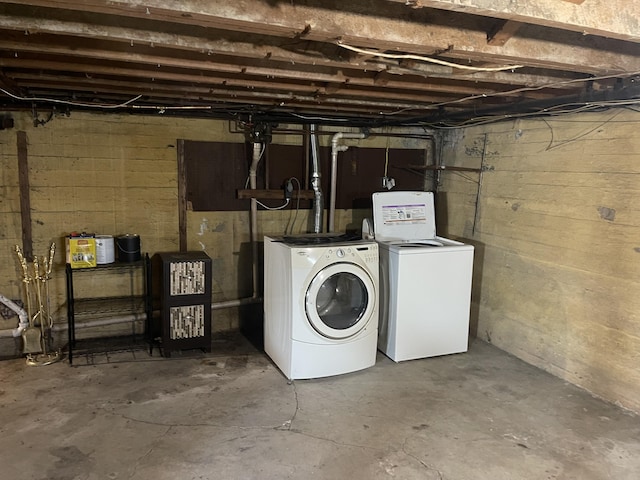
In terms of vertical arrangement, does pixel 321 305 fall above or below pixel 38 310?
above

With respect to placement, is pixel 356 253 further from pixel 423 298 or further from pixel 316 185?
pixel 316 185

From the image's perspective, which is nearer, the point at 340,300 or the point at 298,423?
the point at 298,423

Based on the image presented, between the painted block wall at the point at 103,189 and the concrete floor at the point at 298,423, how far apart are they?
2.87 ft

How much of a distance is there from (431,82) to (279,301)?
1762mm

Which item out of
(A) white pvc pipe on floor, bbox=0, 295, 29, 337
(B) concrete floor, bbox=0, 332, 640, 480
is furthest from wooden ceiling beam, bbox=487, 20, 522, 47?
(A) white pvc pipe on floor, bbox=0, 295, 29, 337

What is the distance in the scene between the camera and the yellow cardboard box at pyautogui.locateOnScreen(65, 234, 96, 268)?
135 inches

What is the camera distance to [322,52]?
82.5 inches

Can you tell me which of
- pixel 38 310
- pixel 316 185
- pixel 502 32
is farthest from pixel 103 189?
pixel 502 32

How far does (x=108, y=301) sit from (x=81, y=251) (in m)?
0.54

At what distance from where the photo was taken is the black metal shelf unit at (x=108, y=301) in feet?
11.4

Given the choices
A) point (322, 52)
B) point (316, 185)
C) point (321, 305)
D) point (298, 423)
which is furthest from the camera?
point (316, 185)

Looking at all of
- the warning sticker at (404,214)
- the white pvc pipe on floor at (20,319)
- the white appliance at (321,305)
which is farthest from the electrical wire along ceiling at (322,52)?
the white pvc pipe on floor at (20,319)

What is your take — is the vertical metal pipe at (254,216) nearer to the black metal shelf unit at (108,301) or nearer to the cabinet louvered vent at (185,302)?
the cabinet louvered vent at (185,302)

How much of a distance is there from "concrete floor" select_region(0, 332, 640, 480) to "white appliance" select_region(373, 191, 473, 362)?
6.6 inches
